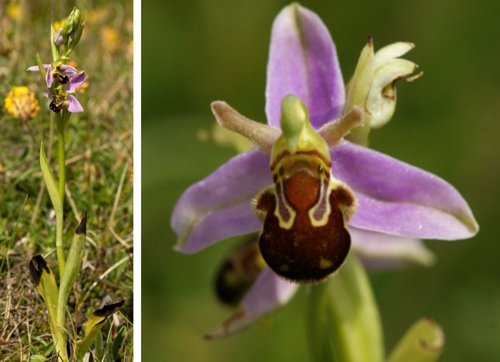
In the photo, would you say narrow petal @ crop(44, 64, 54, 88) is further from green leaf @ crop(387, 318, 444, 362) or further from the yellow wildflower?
green leaf @ crop(387, 318, 444, 362)

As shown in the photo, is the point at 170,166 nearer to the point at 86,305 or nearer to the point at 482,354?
the point at 86,305

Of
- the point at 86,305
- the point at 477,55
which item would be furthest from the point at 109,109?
the point at 477,55

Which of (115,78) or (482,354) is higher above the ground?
(115,78)

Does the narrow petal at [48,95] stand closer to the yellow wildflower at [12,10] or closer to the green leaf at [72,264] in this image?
the green leaf at [72,264]

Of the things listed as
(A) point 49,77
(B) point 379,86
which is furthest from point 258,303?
(A) point 49,77

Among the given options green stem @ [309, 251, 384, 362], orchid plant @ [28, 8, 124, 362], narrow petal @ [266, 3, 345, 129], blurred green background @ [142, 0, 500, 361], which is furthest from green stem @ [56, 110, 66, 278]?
blurred green background @ [142, 0, 500, 361]
